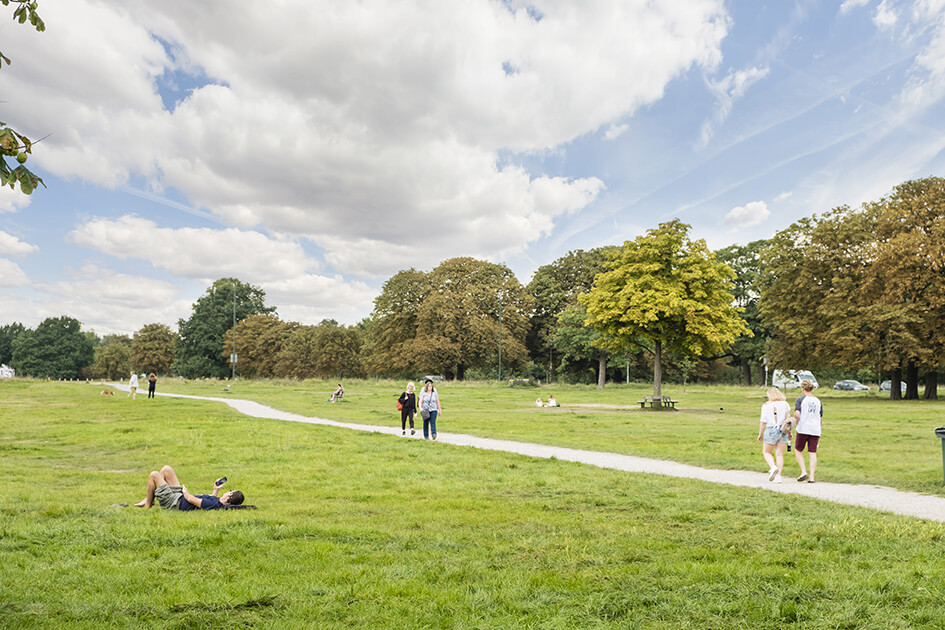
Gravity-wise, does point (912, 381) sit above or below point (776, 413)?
above

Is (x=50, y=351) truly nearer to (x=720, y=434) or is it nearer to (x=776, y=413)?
(x=720, y=434)

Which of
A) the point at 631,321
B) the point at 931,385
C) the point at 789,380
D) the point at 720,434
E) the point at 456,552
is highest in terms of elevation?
the point at 631,321

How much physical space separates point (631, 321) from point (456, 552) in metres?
28.9

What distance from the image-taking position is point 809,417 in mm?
11898

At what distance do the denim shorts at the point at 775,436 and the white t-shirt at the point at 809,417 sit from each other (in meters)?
0.30

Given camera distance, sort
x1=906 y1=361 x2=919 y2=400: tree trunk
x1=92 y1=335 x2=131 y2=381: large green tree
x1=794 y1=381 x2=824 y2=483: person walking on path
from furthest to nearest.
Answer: x1=92 y1=335 x2=131 y2=381: large green tree → x1=906 y1=361 x2=919 y2=400: tree trunk → x1=794 y1=381 x2=824 y2=483: person walking on path

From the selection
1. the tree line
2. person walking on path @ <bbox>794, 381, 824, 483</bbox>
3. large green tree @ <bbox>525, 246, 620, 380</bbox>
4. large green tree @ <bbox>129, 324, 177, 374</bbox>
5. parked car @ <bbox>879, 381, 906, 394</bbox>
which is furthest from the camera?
large green tree @ <bbox>129, 324, 177, 374</bbox>

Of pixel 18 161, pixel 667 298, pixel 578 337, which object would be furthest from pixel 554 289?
pixel 18 161

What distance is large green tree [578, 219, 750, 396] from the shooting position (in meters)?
33.0

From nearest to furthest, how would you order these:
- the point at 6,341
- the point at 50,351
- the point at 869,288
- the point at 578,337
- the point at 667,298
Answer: the point at 667,298 → the point at 869,288 → the point at 578,337 → the point at 50,351 → the point at 6,341

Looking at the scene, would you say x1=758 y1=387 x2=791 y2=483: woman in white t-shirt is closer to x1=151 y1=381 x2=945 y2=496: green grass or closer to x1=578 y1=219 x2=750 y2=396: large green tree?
x1=151 y1=381 x2=945 y2=496: green grass

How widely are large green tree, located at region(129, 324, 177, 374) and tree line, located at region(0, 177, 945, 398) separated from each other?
0.27 m

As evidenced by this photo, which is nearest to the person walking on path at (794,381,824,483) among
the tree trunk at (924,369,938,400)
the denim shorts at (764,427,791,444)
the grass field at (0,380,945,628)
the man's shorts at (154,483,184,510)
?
the denim shorts at (764,427,791,444)

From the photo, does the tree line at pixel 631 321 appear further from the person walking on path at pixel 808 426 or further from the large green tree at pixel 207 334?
the person walking on path at pixel 808 426
